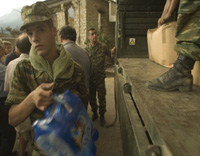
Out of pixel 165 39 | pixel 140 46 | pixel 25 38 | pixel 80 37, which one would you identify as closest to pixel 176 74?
pixel 165 39

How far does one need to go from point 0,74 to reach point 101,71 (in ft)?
5.82

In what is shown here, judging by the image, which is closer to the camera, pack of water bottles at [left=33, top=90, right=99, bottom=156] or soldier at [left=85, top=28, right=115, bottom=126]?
pack of water bottles at [left=33, top=90, right=99, bottom=156]

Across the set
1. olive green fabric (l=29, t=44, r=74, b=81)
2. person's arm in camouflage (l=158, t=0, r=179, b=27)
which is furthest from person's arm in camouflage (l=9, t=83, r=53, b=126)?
person's arm in camouflage (l=158, t=0, r=179, b=27)

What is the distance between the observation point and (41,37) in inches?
41.4

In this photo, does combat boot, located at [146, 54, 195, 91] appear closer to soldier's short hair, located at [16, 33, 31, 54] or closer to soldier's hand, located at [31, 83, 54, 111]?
soldier's hand, located at [31, 83, 54, 111]

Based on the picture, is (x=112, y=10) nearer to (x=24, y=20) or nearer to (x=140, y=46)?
(x=140, y=46)

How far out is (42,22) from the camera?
42.0 inches

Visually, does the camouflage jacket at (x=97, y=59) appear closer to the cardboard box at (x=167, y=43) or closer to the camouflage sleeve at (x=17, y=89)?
the cardboard box at (x=167, y=43)

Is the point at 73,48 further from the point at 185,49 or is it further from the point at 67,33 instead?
the point at 185,49

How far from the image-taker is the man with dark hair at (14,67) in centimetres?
143

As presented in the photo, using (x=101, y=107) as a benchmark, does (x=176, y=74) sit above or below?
above

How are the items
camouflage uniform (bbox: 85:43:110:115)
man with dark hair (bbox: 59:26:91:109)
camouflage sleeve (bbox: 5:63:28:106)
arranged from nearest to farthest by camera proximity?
camouflage sleeve (bbox: 5:63:28:106), man with dark hair (bbox: 59:26:91:109), camouflage uniform (bbox: 85:43:110:115)

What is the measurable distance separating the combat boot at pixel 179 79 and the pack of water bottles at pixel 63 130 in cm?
52

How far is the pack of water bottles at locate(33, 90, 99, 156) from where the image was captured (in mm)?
718
